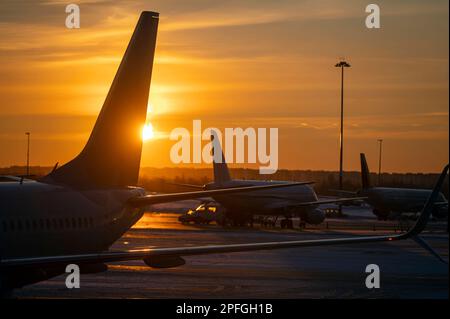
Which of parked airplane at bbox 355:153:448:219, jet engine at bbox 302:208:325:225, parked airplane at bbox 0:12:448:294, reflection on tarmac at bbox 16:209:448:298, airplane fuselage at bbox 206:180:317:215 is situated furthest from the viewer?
parked airplane at bbox 355:153:448:219

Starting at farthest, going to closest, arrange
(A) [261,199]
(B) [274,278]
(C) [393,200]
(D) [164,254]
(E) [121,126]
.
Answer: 1. (C) [393,200]
2. (A) [261,199]
3. (B) [274,278]
4. (E) [121,126]
5. (D) [164,254]

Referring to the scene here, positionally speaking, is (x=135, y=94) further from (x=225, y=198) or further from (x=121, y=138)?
(x=225, y=198)

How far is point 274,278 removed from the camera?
99.8 ft

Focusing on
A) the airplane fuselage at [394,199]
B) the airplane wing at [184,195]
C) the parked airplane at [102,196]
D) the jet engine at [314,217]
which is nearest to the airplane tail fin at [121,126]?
the parked airplane at [102,196]

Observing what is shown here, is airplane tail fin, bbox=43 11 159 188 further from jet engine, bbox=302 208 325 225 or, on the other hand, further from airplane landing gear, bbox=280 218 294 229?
jet engine, bbox=302 208 325 225

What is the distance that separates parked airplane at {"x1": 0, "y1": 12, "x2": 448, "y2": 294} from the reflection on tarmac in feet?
7.63

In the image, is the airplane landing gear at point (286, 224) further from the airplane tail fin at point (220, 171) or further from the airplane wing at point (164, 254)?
the airplane wing at point (164, 254)

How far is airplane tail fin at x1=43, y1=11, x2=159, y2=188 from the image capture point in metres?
24.9

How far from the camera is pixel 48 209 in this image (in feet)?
73.5

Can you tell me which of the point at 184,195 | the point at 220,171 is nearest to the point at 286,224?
the point at 220,171

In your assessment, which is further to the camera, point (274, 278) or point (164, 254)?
point (274, 278)

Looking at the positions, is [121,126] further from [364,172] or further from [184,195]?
[364,172]

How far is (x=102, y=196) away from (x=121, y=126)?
2.11m

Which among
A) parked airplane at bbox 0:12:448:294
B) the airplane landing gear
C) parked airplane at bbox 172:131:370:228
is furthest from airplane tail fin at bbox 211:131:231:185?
parked airplane at bbox 0:12:448:294
